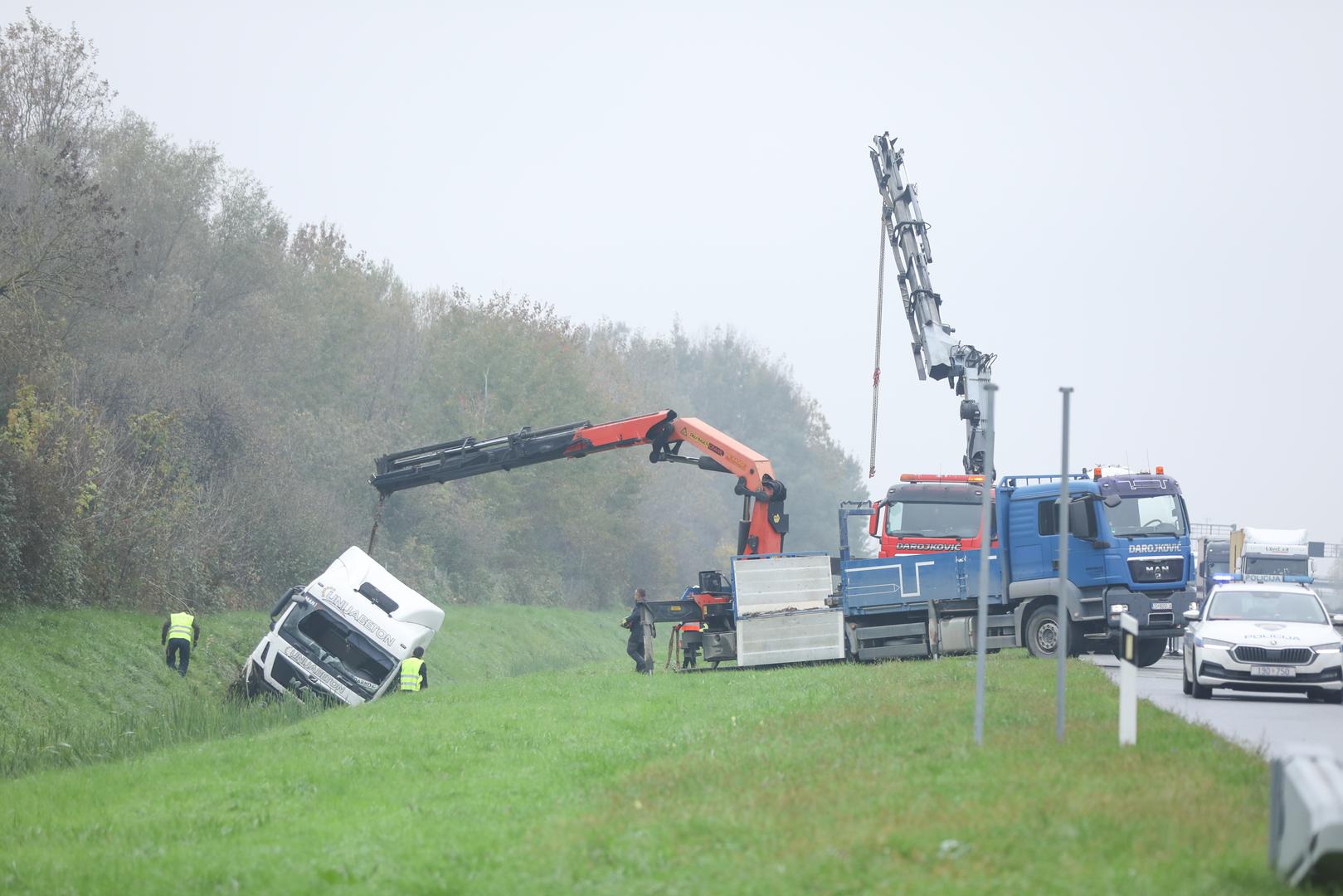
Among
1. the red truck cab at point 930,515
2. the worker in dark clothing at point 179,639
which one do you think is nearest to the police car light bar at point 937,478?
the red truck cab at point 930,515

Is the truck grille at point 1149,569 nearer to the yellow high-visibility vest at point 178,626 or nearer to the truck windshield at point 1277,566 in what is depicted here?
the yellow high-visibility vest at point 178,626

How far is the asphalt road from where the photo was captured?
1512cm

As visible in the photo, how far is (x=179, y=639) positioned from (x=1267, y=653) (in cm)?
2057

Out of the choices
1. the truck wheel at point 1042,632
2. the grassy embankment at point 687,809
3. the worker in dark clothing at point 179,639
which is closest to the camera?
the grassy embankment at point 687,809

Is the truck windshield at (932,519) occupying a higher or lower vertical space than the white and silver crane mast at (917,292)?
lower

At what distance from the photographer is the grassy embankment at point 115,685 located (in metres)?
Result: 20.4

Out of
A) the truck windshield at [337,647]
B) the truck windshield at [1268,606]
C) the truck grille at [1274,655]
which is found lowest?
the truck windshield at [337,647]

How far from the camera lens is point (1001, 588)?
89.5 ft

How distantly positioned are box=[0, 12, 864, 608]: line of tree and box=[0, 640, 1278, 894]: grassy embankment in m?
17.3

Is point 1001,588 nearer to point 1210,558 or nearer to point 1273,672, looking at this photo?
point 1273,672

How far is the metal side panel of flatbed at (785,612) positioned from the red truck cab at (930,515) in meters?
2.04

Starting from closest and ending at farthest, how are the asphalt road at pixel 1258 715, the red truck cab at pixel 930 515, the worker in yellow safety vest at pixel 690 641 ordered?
the asphalt road at pixel 1258 715, the worker in yellow safety vest at pixel 690 641, the red truck cab at pixel 930 515

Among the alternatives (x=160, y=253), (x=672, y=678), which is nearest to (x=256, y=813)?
(x=672, y=678)

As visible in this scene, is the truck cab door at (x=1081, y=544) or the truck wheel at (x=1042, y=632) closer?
the truck cab door at (x=1081, y=544)
